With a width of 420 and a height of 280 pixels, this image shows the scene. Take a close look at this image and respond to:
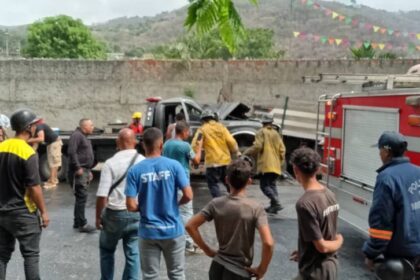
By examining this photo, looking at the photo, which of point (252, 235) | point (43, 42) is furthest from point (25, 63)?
point (43, 42)

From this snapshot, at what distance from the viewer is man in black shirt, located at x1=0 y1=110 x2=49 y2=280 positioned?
4.61 metres

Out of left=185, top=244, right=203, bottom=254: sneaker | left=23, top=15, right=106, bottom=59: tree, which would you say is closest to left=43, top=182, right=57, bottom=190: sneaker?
left=185, top=244, right=203, bottom=254: sneaker

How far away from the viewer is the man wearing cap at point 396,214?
12.2ft

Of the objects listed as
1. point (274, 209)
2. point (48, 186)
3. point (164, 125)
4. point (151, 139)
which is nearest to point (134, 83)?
point (164, 125)

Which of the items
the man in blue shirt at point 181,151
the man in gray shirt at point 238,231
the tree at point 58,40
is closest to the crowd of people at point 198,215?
the man in gray shirt at point 238,231

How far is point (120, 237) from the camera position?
4914 mm

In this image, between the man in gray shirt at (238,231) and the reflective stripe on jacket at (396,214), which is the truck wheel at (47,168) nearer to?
the man in gray shirt at (238,231)

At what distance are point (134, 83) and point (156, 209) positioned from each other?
43.7 feet

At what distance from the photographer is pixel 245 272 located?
3.49 metres

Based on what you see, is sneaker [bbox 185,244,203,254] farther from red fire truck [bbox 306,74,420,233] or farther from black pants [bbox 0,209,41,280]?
black pants [bbox 0,209,41,280]

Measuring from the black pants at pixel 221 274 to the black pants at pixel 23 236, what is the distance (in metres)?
1.94

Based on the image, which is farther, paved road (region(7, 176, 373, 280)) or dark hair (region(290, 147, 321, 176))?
paved road (region(7, 176, 373, 280))

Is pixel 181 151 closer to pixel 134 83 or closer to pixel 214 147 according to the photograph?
pixel 214 147

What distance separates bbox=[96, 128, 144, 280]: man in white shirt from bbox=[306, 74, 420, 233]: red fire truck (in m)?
2.86
